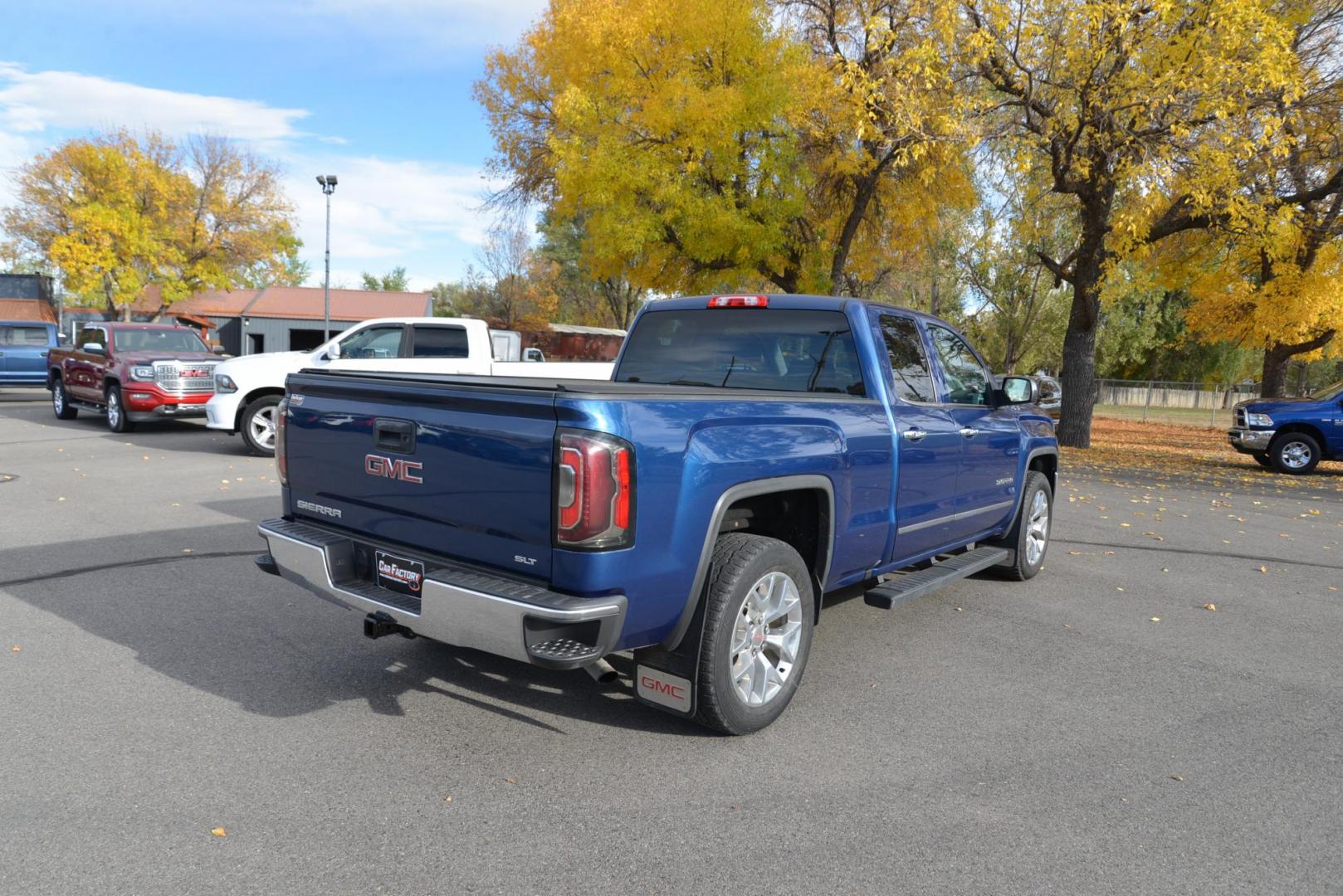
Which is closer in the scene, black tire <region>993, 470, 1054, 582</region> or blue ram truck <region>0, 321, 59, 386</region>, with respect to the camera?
black tire <region>993, 470, 1054, 582</region>

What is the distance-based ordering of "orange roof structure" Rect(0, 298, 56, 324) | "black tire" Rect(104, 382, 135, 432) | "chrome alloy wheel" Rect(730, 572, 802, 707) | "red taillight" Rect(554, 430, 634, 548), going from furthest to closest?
"orange roof structure" Rect(0, 298, 56, 324) → "black tire" Rect(104, 382, 135, 432) → "chrome alloy wheel" Rect(730, 572, 802, 707) → "red taillight" Rect(554, 430, 634, 548)

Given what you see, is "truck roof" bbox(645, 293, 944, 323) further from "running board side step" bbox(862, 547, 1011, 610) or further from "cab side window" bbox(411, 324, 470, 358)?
"cab side window" bbox(411, 324, 470, 358)

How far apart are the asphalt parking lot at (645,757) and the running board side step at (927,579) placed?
403mm

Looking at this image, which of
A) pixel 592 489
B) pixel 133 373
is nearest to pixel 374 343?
pixel 133 373

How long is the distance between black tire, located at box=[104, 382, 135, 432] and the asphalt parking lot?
31.4 feet

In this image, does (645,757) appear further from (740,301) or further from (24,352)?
(24,352)

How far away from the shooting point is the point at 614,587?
10.3ft

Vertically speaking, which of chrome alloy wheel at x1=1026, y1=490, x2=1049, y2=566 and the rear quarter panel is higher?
the rear quarter panel

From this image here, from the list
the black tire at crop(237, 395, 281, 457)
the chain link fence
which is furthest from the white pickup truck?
the chain link fence

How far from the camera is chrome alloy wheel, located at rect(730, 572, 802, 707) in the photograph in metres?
3.75

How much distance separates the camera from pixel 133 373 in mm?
13930

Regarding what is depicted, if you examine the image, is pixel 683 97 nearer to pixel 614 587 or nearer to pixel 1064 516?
pixel 1064 516

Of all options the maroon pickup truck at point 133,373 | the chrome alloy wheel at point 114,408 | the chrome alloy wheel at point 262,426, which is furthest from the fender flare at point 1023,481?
the chrome alloy wheel at point 114,408

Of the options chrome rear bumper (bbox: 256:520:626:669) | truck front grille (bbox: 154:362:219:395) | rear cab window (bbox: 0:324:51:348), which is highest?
rear cab window (bbox: 0:324:51:348)
